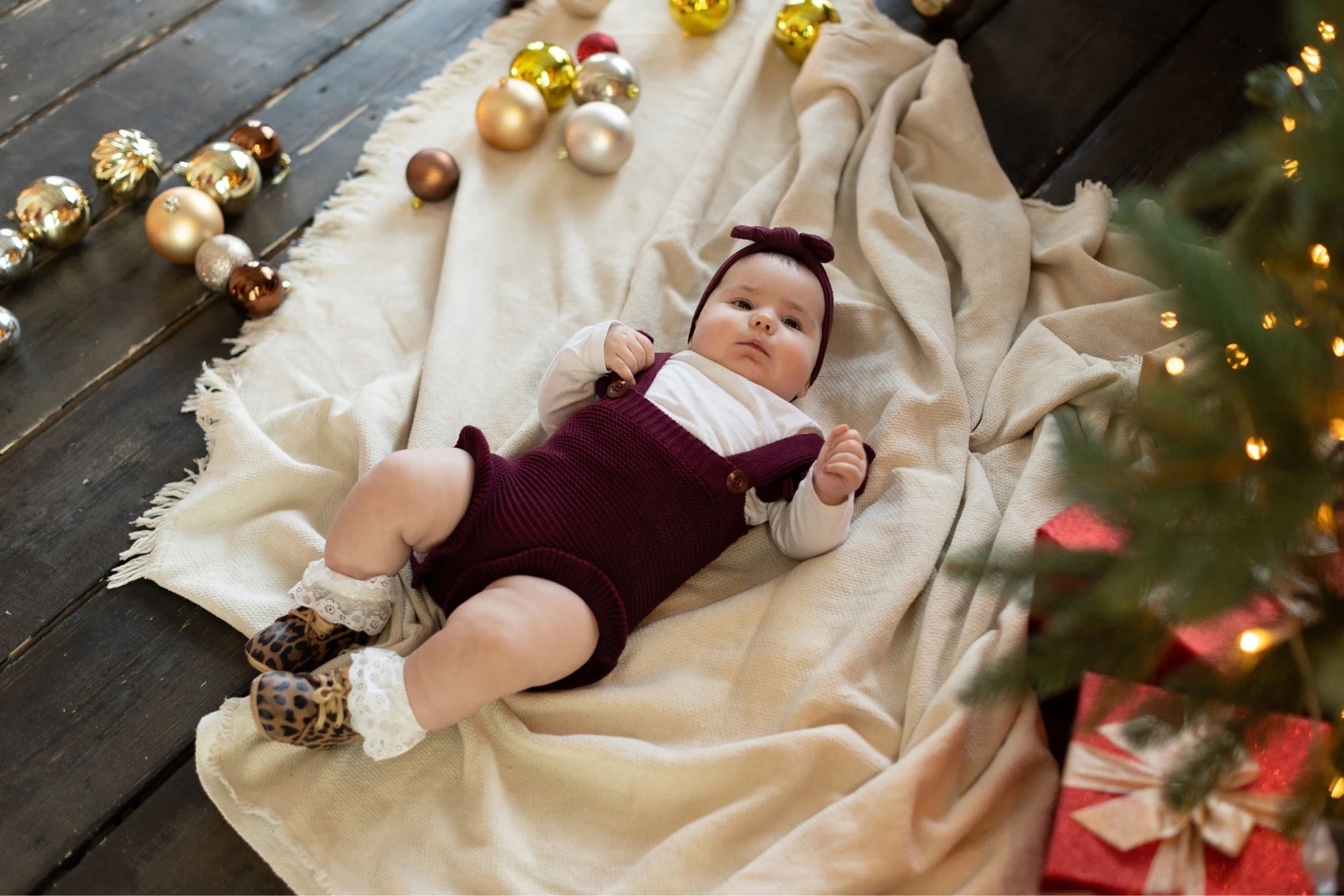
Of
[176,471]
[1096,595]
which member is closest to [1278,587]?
[1096,595]

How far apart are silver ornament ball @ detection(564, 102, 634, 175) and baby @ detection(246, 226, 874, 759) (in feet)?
1.56

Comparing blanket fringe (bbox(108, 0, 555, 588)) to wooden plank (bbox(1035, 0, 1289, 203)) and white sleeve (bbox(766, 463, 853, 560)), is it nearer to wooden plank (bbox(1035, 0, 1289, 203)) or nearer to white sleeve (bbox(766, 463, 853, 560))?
white sleeve (bbox(766, 463, 853, 560))

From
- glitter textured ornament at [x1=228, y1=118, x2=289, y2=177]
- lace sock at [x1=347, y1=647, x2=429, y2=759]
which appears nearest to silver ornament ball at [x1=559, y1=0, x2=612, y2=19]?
glitter textured ornament at [x1=228, y1=118, x2=289, y2=177]

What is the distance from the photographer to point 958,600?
1.29 metres

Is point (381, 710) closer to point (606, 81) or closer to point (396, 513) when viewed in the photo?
point (396, 513)

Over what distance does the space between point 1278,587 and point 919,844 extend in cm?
45

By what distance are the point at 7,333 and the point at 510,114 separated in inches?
32.4

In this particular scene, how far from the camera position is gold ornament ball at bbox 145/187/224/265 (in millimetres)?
1628

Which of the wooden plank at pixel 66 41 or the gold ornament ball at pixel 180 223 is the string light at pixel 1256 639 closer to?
the gold ornament ball at pixel 180 223

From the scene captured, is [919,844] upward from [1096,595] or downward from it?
downward

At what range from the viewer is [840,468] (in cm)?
128

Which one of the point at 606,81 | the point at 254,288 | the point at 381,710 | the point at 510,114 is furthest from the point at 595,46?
the point at 381,710

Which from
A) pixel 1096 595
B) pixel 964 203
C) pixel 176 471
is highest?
pixel 1096 595

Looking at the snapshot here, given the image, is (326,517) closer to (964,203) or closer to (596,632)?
(596,632)
